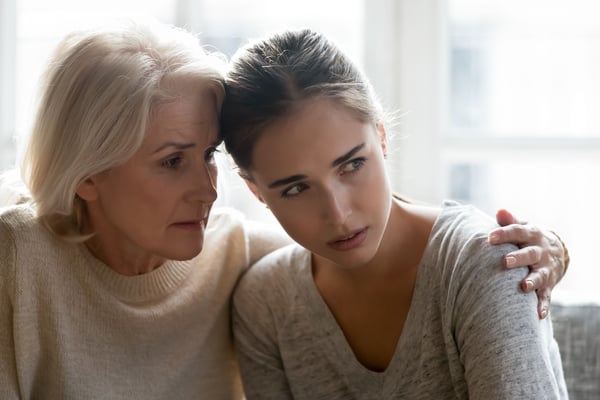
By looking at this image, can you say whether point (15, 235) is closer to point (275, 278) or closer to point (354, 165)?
point (275, 278)

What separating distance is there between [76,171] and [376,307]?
0.64m

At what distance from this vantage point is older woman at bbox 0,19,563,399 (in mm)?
1526

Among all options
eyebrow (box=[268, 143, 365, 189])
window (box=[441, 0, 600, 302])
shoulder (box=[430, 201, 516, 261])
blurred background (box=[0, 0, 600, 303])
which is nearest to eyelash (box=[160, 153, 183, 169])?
eyebrow (box=[268, 143, 365, 189])

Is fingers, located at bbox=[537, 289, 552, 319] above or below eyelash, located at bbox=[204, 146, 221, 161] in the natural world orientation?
below

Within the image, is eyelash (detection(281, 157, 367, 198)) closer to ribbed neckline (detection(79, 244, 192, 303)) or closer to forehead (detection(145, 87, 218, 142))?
forehead (detection(145, 87, 218, 142))

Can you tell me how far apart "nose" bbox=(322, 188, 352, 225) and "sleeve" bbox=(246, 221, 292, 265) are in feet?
1.54

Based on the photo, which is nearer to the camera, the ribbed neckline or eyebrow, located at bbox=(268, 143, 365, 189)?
eyebrow, located at bbox=(268, 143, 365, 189)

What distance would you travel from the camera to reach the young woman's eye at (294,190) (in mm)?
Result: 1480

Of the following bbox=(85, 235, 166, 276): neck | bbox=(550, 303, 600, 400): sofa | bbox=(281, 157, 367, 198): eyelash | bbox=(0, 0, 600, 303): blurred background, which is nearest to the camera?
bbox=(281, 157, 367, 198): eyelash

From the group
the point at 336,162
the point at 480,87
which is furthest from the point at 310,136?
the point at 480,87

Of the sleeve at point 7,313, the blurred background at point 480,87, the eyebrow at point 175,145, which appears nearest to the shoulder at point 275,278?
the eyebrow at point 175,145

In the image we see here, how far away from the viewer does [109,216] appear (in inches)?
64.3

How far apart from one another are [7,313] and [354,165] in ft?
2.25

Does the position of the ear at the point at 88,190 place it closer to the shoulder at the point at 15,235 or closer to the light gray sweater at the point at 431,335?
the shoulder at the point at 15,235
